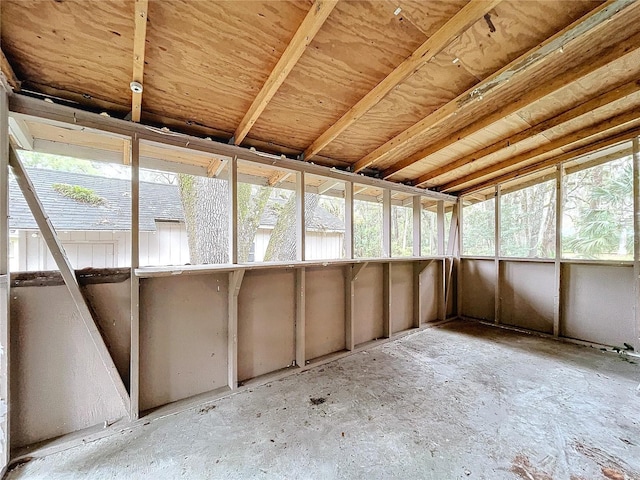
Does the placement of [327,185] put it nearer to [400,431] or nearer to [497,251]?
[400,431]

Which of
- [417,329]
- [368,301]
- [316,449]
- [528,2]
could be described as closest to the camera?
[528,2]

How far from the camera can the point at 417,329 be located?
13.6 feet

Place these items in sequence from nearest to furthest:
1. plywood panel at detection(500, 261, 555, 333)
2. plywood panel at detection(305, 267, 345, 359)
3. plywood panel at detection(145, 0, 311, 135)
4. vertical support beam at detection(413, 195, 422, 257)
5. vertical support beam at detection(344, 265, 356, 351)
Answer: plywood panel at detection(145, 0, 311, 135) < plywood panel at detection(305, 267, 345, 359) < vertical support beam at detection(344, 265, 356, 351) < plywood panel at detection(500, 261, 555, 333) < vertical support beam at detection(413, 195, 422, 257)

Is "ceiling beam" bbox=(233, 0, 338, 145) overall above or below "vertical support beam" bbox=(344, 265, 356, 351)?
above

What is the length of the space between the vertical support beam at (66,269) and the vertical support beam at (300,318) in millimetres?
1499

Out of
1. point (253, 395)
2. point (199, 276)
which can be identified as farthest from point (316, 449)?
point (199, 276)

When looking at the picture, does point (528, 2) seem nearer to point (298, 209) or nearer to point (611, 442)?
point (298, 209)

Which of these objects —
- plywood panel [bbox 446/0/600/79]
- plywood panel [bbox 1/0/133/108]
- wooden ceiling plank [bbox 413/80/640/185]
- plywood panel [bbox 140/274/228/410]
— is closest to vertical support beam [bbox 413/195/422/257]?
wooden ceiling plank [bbox 413/80/640/185]

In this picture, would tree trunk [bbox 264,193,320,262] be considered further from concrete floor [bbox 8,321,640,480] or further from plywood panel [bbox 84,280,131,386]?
plywood panel [bbox 84,280,131,386]

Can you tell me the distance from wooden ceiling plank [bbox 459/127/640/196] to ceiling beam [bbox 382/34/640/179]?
2.08 meters

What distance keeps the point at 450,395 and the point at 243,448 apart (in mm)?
1754

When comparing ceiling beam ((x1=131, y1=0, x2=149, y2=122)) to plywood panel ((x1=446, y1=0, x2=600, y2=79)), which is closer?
ceiling beam ((x1=131, y1=0, x2=149, y2=122))

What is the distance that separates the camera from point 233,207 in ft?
7.88

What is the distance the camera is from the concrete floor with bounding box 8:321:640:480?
1.55 metres
